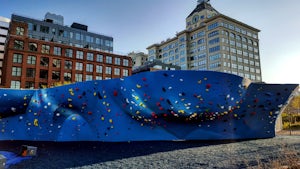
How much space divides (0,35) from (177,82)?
8105 centimetres

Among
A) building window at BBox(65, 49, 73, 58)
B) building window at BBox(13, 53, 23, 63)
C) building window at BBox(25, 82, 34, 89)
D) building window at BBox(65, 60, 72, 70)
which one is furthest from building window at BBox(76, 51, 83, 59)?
building window at BBox(25, 82, 34, 89)

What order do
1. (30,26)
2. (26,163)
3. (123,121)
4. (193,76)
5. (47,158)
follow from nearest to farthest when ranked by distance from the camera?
(26,163)
(47,158)
(193,76)
(123,121)
(30,26)

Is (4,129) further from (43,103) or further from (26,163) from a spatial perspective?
(26,163)

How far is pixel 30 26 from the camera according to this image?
68625mm

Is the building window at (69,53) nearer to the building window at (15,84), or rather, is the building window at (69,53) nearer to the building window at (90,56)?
the building window at (90,56)

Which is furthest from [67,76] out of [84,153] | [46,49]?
[84,153]

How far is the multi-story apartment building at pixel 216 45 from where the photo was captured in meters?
86.7

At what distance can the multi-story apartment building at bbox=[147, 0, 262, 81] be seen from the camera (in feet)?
284

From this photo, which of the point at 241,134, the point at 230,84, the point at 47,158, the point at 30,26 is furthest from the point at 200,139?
the point at 30,26

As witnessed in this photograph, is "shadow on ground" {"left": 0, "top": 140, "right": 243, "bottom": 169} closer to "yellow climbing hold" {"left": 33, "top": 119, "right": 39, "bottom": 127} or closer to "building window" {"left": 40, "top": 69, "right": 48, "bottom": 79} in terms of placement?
"yellow climbing hold" {"left": 33, "top": 119, "right": 39, "bottom": 127}

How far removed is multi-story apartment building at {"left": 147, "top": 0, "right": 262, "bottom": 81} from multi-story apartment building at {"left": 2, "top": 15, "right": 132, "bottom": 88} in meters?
35.9

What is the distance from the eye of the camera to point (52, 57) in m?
60.3

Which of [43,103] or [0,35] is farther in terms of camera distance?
[0,35]

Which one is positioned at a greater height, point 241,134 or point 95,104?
point 95,104
